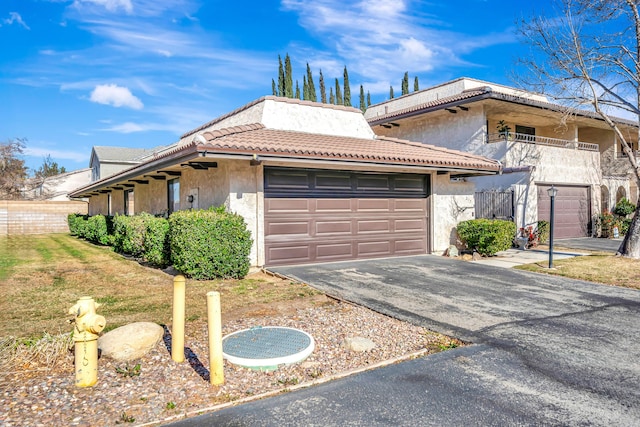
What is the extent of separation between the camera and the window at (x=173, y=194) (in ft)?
44.4

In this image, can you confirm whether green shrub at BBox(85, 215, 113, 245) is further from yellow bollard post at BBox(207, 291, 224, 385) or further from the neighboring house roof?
yellow bollard post at BBox(207, 291, 224, 385)

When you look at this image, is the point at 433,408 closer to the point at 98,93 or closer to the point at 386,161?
the point at 386,161

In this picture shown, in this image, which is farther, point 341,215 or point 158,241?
point 341,215

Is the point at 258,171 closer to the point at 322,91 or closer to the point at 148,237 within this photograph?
the point at 148,237

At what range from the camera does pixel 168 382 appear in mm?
3955

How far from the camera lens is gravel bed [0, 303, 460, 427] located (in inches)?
132

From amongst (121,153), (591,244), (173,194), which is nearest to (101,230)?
(173,194)

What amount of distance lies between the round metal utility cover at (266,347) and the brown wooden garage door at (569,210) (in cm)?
1556

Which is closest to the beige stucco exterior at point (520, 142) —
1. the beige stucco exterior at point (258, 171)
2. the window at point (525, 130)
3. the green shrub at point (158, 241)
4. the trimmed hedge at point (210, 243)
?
the window at point (525, 130)

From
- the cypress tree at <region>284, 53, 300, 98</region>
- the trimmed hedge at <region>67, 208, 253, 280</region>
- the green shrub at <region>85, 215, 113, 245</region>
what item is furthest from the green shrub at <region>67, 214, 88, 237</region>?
the cypress tree at <region>284, 53, 300, 98</region>

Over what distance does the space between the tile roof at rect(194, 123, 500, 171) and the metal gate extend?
3.46 metres

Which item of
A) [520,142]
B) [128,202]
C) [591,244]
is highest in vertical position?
[520,142]

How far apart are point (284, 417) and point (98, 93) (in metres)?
37.5

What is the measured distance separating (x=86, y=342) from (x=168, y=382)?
0.84m
